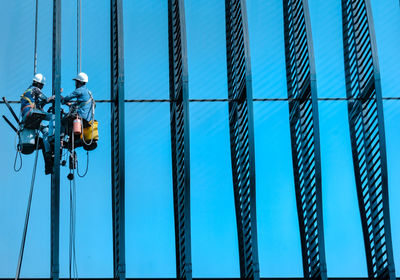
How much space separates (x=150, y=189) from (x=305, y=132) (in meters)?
3.51

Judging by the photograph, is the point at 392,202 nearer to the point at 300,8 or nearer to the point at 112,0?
the point at 300,8

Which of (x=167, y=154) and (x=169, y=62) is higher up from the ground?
(x=169, y=62)

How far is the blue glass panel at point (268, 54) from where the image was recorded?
941 inches

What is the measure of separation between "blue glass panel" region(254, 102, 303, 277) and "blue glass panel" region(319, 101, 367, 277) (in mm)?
717

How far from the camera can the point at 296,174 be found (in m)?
22.8

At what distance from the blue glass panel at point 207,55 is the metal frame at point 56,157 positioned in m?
3.35

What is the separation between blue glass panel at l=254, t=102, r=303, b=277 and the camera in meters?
23.3

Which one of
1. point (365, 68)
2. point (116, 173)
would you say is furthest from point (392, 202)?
point (116, 173)

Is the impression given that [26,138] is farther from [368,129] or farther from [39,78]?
[368,129]

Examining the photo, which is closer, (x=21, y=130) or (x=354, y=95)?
(x=21, y=130)

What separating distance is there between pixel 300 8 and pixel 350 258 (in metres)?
5.51

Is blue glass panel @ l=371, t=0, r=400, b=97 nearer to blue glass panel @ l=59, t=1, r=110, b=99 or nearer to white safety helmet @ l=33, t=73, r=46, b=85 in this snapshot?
blue glass panel @ l=59, t=1, r=110, b=99

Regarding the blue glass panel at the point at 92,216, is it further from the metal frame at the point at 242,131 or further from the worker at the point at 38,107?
the metal frame at the point at 242,131

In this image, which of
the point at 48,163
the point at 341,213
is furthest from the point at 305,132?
the point at 48,163
